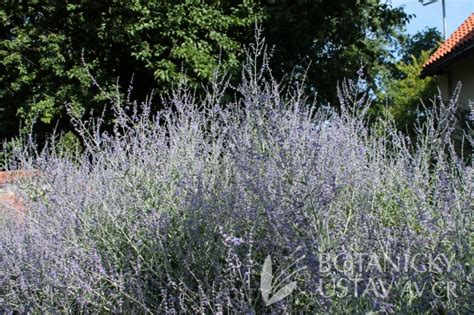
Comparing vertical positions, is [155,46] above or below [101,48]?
above

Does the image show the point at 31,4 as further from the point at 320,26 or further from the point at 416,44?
the point at 416,44

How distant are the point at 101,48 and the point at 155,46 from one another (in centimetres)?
181

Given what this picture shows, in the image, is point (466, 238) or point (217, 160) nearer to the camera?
point (466, 238)

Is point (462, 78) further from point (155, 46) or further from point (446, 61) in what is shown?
point (155, 46)

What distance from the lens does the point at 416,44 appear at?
40656mm

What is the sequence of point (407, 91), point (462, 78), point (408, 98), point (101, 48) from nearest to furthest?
point (101, 48) → point (462, 78) → point (408, 98) → point (407, 91)

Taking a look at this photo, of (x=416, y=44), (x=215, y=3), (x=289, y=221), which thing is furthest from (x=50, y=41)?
(x=416, y=44)

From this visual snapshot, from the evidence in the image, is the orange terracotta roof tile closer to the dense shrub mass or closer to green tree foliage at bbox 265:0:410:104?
green tree foliage at bbox 265:0:410:104

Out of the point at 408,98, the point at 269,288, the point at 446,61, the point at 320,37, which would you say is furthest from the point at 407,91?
the point at 269,288

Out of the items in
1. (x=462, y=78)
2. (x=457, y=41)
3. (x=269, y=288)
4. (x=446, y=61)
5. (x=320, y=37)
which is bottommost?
(x=269, y=288)

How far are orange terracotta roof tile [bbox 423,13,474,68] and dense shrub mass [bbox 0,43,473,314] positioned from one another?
9637 mm

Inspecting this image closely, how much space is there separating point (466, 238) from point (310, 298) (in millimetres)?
564

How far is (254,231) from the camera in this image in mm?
2420

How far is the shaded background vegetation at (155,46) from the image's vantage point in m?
11.5
